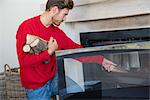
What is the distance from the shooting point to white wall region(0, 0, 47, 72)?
273 cm

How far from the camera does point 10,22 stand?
9.29ft

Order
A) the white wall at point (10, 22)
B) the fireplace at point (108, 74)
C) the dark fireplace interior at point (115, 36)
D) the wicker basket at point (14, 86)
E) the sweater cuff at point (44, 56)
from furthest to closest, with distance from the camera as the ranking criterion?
the white wall at point (10, 22) < the wicker basket at point (14, 86) < the dark fireplace interior at point (115, 36) < the sweater cuff at point (44, 56) < the fireplace at point (108, 74)

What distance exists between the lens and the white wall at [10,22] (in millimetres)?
2734

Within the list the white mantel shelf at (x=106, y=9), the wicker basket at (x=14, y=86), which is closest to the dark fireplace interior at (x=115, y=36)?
the white mantel shelf at (x=106, y=9)

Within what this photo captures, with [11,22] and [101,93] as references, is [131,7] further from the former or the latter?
[11,22]

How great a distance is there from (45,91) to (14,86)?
0.68 m

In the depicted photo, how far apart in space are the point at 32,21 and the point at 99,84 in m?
0.55

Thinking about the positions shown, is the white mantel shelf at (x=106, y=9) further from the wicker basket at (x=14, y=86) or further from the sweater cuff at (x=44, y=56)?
the sweater cuff at (x=44, y=56)

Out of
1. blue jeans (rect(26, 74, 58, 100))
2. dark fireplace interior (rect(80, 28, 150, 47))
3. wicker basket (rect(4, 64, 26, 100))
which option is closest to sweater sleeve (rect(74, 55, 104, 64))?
blue jeans (rect(26, 74, 58, 100))

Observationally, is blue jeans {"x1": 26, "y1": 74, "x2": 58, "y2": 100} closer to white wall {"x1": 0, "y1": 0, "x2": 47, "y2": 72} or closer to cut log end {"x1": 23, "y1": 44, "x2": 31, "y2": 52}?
cut log end {"x1": 23, "y1": 44, "x2": 31, "y2": 52}

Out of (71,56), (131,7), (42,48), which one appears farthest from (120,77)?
(131,7)

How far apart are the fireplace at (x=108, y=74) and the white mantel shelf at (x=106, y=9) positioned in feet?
2.27

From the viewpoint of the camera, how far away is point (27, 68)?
5.45ft

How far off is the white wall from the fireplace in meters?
1.36
